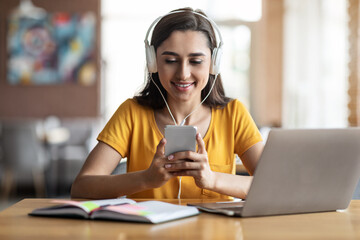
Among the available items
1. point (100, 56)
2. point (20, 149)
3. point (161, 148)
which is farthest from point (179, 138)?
point (100, 56)

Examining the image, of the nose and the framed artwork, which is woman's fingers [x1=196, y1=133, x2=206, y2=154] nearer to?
the nose

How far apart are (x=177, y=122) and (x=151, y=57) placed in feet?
0.85

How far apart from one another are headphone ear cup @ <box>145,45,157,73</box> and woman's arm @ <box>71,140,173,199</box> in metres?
0.29

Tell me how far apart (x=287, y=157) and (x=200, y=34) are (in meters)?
0.68

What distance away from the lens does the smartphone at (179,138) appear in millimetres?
1168

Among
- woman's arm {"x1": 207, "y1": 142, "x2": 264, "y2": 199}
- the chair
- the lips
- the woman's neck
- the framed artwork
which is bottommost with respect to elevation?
the chair

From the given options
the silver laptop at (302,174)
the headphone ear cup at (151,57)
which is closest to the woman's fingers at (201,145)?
the silver laptop at (302,174)

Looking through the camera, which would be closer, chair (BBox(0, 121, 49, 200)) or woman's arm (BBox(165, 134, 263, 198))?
woman's arm (BBox(165, 134, 263, 198))

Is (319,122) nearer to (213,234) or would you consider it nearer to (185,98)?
(185,98)

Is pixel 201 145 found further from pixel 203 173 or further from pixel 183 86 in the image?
pixel 183 86

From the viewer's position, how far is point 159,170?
1224mm

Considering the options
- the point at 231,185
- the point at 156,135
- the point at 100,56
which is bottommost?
the point at 231,185

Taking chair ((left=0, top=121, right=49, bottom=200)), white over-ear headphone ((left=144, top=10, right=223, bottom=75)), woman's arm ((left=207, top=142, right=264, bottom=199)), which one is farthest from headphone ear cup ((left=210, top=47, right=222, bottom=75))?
chair ((left=0, top=121, right=49, bottom=200))

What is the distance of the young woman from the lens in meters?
1.37
